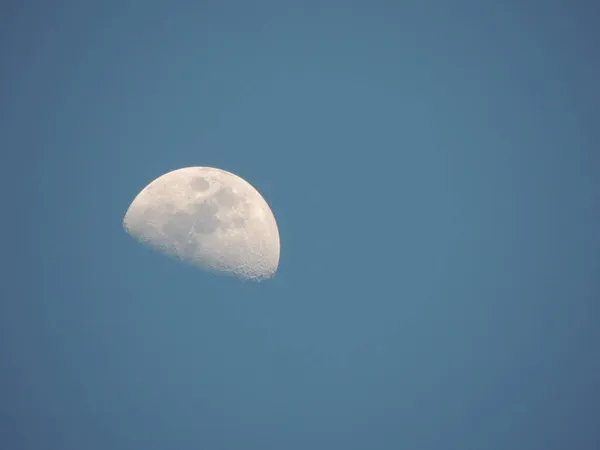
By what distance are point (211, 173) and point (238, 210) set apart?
148 centimetres

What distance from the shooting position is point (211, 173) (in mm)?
12727

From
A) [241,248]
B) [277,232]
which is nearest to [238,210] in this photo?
[241,248]

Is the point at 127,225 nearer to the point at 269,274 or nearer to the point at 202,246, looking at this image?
the point at 202,246

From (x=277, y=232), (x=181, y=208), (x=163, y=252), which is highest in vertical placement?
(x=277, y=232)

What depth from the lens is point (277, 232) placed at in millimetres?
13742

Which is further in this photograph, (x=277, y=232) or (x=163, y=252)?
(x=277, y=232)

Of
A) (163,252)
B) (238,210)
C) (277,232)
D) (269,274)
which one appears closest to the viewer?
(163,252)

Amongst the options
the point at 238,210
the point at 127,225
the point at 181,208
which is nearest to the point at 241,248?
the point at 238,210

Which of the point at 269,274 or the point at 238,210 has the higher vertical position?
the point at 238,210

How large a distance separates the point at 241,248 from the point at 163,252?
1865 millimetres

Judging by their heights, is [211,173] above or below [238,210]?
above

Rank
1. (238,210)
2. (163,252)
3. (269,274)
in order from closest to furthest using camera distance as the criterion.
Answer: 1. (163,252)
2. (238,210)
3. (269,274)

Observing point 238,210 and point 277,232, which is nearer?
point 238,210

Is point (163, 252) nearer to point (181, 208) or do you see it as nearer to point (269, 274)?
point (181, 208)
